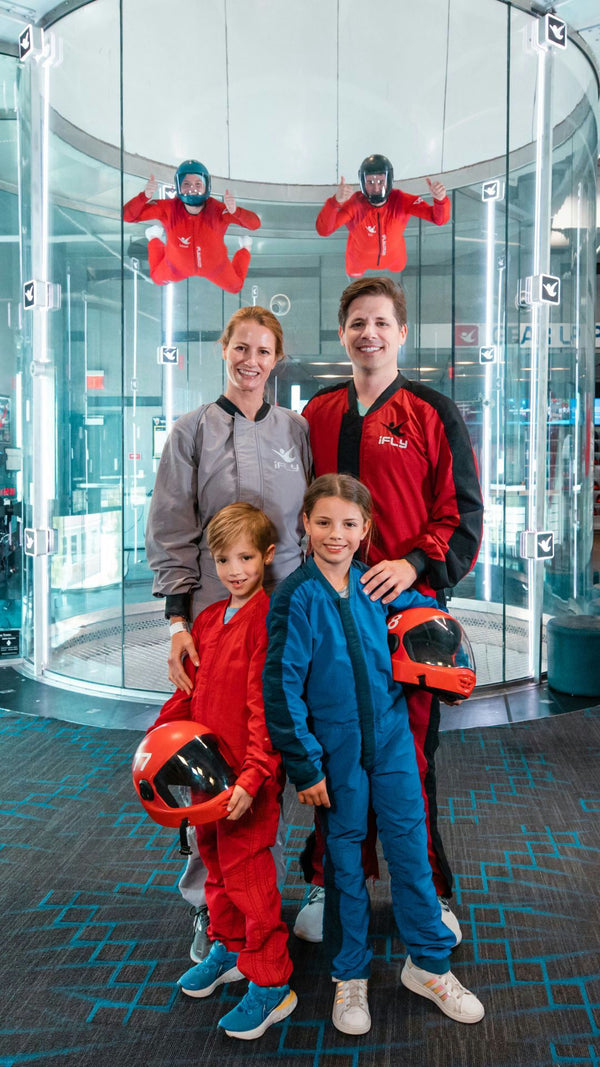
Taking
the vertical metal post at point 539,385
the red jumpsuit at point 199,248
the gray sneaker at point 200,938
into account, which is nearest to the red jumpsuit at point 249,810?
the gray sneaker at point 200,938

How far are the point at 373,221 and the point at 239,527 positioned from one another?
133 inches

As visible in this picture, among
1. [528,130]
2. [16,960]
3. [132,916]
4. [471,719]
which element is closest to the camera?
[16,960]

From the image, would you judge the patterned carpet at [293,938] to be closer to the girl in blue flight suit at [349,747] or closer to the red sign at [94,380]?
the girl in blue flight suit at [349,747]

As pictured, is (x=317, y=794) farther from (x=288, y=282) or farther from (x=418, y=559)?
(x=288, y=282)

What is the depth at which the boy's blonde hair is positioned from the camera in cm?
181

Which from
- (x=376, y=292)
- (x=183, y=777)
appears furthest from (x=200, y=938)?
(x=376, y=292)

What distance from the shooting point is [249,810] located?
180 centimetres

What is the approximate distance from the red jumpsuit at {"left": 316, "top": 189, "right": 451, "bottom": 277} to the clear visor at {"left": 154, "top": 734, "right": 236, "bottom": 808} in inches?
143

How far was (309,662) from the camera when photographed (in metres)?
1.73

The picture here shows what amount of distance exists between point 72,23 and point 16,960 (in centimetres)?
447

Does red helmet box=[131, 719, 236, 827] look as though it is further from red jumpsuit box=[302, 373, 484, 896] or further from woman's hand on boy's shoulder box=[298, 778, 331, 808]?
red jumpsuit box=[302, 373, 484, 896]

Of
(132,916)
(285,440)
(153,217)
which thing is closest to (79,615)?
(153,217)

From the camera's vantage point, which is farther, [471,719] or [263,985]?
[471,719]

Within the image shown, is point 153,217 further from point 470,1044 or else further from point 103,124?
point 470,1044
